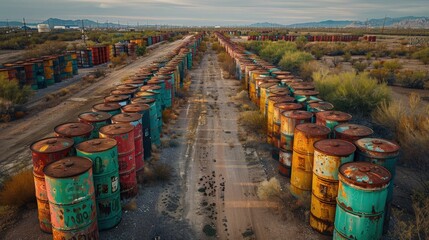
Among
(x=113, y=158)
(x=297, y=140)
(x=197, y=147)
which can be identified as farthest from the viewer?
(x=197, y=147)

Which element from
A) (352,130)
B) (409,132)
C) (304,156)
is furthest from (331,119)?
(409,132)

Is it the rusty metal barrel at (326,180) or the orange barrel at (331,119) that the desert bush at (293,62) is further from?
the rusty metal barrel at (326,180)

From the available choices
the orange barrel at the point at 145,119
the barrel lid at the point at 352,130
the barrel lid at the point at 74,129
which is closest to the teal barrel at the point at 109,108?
the orange barrel at the point at 145,119

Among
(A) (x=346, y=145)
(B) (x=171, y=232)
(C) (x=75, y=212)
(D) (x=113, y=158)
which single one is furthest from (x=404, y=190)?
A: (C) (x=75, y=212)

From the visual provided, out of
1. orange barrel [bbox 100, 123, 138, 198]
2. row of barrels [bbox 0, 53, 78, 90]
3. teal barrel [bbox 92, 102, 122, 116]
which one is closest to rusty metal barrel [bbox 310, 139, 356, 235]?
orange barrel [bbox 100, 123, 138, 198]

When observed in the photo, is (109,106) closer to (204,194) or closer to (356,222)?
(204,194)

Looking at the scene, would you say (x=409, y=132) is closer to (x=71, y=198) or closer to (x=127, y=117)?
(x=127, y=117)
